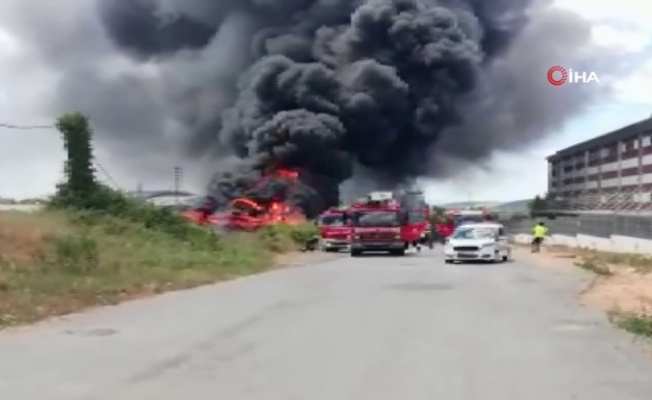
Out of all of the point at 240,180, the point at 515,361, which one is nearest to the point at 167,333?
the point at 515,361

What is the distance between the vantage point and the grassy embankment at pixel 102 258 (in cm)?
1697

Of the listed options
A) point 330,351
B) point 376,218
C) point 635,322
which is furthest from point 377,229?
point 330,351

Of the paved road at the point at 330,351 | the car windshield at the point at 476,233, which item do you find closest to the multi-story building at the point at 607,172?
the car windshield at the point at 476,233

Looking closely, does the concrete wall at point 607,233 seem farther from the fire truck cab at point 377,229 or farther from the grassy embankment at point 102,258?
the grassy embankment at point 102,258

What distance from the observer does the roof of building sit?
58231 mm

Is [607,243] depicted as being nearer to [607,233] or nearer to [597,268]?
[607,233]

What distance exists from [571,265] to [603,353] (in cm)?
2178

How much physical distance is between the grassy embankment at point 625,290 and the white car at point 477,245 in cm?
310

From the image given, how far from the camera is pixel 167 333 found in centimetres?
1238

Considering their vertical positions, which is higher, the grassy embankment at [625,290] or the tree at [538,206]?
the tree at [538,206]

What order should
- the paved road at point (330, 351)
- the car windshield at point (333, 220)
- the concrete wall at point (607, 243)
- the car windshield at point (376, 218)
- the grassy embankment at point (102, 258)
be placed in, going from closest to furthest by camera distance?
the paved road at point (330, 351)
the grassy embankment at point (102, 258)
the concrete wall at point (607, 243)
the car windshield at point (376, 218)
the car windshield at point (333, 220)

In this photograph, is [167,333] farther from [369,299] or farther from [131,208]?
[131,208]

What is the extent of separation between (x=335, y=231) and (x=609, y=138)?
1166 inches

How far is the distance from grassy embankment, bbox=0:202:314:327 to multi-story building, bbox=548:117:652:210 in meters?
24.3
